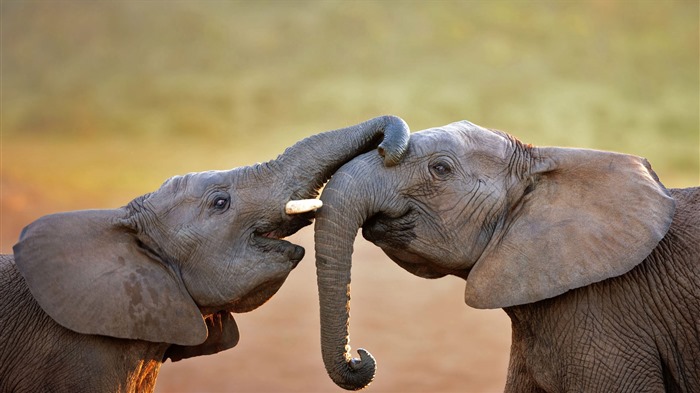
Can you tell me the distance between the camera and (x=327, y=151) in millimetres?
6070

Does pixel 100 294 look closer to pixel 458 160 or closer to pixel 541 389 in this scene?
pixel 458 160

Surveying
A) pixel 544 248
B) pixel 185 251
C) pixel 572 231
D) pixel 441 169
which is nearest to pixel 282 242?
pixel 185 251

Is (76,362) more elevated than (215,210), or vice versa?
(215,210)

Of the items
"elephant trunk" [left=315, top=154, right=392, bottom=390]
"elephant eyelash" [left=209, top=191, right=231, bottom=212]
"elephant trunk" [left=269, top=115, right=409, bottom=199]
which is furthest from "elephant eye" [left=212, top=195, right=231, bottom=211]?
"elephant trunk" [left=315, top=154, right=392, bottom=390]

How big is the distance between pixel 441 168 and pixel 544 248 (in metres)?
0.80

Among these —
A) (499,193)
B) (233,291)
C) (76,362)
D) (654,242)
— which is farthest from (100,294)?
(654,242)

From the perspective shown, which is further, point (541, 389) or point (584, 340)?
point (541, 389)

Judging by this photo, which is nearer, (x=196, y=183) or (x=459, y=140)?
(x=459, y=140)

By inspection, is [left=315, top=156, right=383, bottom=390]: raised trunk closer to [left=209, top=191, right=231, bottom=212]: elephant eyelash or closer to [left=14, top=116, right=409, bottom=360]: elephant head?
[left=14, top=116, right=409, bottom=360]: elephant head

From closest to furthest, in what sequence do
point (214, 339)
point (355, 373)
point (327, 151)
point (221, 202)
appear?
point (355, 373)
point (327, 151)
point (221, 202)
point (214, 339)

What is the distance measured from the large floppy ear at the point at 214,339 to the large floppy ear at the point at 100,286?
1.65ft

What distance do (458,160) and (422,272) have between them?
0.76 meters

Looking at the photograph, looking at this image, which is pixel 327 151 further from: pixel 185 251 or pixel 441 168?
pixel 185 251

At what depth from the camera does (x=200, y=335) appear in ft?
20.1
